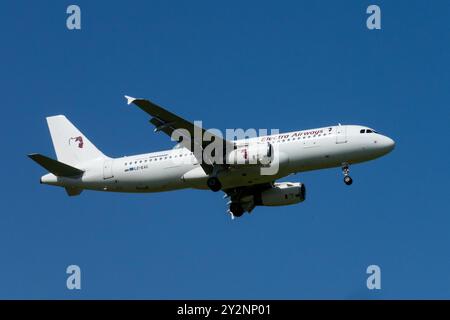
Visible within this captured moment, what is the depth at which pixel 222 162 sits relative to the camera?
58906mm

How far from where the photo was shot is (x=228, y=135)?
60.7 metres

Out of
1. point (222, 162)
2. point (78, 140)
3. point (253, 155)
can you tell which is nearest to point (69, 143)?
point (78, 140)

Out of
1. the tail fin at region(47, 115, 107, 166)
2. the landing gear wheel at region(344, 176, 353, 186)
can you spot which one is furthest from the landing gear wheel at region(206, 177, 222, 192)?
the tail fin at region(47, 115, 107, 166)

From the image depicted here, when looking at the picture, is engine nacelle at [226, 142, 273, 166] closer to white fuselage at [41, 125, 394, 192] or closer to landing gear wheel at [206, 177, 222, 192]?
white fuselage at [41, 125, 394, 192]

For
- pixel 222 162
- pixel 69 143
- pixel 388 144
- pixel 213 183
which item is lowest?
pixel 213 183

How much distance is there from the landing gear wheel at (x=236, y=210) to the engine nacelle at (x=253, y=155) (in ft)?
23.9

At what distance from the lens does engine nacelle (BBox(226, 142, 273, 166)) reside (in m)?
57.2

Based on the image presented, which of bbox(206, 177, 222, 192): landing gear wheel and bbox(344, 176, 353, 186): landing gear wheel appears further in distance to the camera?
bbox(206, 177, 222, 192): landing gear wheel

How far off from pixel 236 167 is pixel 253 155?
6.65 ft

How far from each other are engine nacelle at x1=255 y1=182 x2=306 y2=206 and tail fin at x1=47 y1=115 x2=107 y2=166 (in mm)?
11252

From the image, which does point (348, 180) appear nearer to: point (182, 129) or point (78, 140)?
point (182, 129)

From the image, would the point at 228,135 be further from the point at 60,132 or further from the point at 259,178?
the point at 60,132

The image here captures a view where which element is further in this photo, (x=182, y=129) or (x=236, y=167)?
(x=236, y=167)

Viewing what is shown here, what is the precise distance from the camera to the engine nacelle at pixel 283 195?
64625 mm
